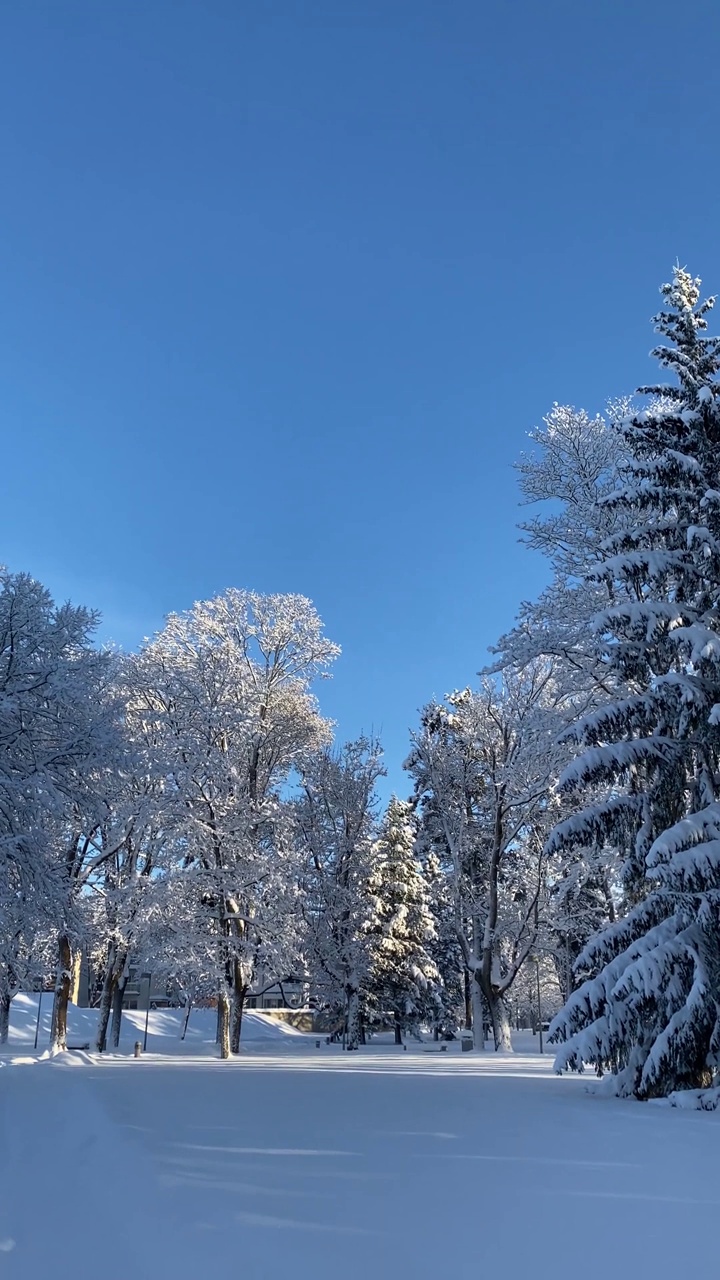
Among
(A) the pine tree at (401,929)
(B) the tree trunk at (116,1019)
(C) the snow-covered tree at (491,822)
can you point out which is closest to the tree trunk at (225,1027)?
(C) the snow-covered tree at (491,822)

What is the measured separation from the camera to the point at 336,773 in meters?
35.5

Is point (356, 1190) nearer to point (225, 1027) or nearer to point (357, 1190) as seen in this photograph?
point (357, 1190)

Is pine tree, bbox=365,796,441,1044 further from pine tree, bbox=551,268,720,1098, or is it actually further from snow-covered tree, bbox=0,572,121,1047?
pine tree, bbox=551,268,720,1098

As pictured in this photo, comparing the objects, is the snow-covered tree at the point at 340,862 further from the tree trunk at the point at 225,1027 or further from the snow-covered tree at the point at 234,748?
the tree trunk at the point at 225,1027

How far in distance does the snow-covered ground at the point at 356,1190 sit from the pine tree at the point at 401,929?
92.7 feet

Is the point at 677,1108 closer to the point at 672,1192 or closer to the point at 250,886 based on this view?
the point at 672,1192

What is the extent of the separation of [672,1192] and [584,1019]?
555 centimetres

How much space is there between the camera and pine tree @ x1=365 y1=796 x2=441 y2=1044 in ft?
125

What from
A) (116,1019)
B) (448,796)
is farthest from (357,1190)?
(116,1019)

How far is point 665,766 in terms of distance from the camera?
1183cm

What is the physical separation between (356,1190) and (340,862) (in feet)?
98.5

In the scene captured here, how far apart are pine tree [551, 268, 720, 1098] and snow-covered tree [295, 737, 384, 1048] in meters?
21.3

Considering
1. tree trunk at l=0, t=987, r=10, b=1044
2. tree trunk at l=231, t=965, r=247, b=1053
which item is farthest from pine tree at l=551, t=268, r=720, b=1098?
tree trunk at l=0, t=987, r=10, b=1044

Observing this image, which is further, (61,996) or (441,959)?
(441,959)
